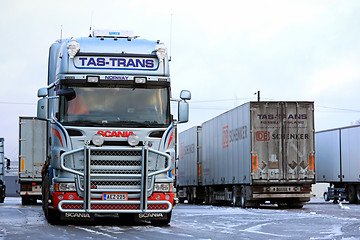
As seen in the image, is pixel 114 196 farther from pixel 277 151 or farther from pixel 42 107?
pixel 277 151

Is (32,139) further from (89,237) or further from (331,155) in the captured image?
(89,237)

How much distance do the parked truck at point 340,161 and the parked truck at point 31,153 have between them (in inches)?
569

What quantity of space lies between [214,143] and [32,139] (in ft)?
28.8

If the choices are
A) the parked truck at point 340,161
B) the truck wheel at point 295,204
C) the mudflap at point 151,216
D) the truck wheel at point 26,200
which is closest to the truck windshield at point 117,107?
the mudflap at point 151,216

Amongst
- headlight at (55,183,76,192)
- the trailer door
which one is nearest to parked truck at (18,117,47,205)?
the trailer door

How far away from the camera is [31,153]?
33.9 metres

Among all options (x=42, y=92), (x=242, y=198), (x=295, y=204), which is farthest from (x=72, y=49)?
(x=295, y=204)

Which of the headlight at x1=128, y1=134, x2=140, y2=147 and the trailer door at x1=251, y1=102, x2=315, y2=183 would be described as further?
the trailer door at x1=251, y1=102, x2=315, y2=183

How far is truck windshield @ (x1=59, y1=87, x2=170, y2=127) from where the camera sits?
15383 mm

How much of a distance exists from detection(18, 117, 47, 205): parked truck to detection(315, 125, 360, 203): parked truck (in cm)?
1446

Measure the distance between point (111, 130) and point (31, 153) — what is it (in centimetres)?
1948

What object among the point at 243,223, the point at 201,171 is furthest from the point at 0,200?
the point at 243,223

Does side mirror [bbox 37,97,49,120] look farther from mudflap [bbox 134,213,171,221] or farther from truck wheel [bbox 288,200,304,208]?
truck wheel [bbox 288,200,304,208]

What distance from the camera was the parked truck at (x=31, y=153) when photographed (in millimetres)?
33500
